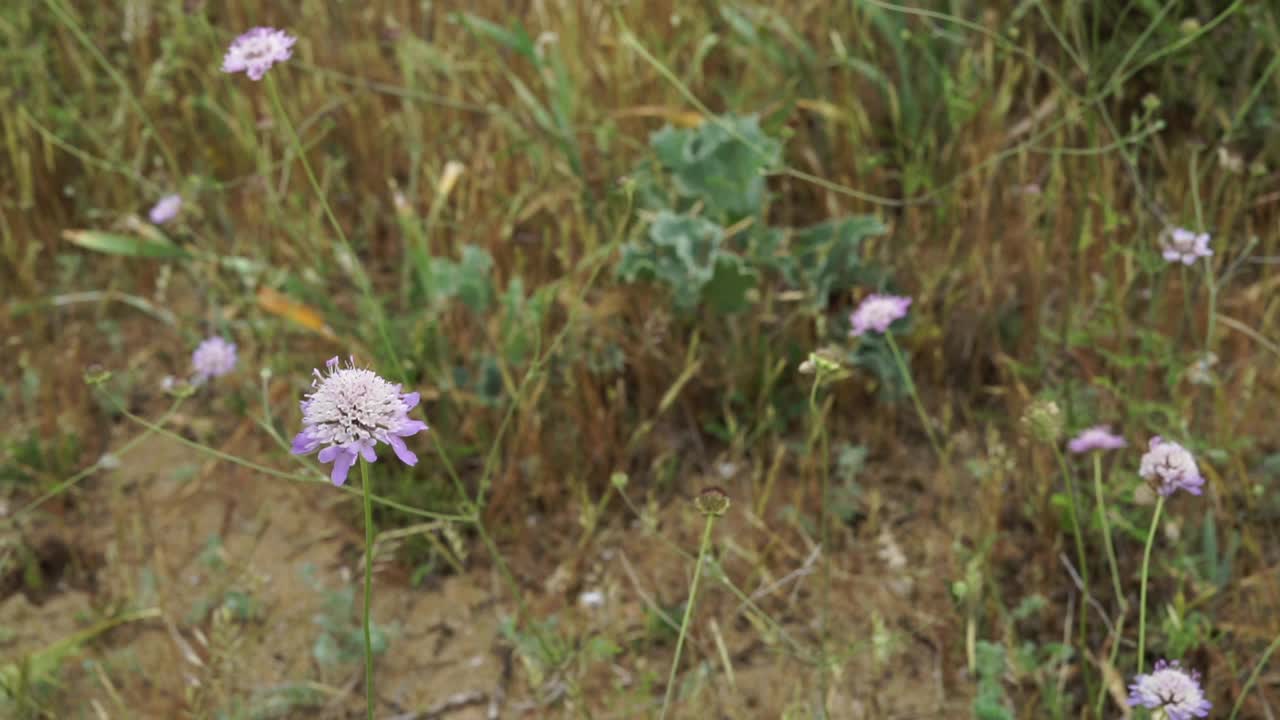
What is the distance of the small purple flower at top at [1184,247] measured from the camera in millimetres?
1621

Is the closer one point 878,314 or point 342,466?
point 342,466

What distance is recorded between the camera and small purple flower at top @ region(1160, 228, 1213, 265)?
1621mm

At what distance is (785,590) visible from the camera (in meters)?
1.81

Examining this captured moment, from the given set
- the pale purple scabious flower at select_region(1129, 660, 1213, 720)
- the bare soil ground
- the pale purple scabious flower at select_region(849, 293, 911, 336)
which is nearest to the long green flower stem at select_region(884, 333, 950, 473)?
the pale purple scabious flower at select_region(849, 293, 911, 336)

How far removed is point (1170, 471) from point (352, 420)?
0.84 m

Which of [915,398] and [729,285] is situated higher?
[915,398]

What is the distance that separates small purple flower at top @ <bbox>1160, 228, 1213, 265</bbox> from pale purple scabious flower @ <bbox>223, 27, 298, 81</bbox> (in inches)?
46.5

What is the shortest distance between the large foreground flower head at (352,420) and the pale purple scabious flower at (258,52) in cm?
63

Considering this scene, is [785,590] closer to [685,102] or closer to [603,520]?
[603,520]

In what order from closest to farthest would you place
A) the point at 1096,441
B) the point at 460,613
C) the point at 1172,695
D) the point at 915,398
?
the point at 1172,695 < the point at 915,398 < the point at 1096,441 < the point at 460,613

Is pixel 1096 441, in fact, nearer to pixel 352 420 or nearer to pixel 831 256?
pixel 831 256

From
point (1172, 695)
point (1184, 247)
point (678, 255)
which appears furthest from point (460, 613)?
point (1184, 247)

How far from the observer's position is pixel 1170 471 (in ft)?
4.17

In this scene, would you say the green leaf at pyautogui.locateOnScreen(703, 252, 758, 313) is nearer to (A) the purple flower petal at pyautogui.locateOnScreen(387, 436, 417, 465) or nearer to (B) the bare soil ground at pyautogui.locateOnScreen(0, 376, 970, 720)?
(B) the bare soil ground at pyautogui.locateOnScreen(0, 376, 970, 720)
